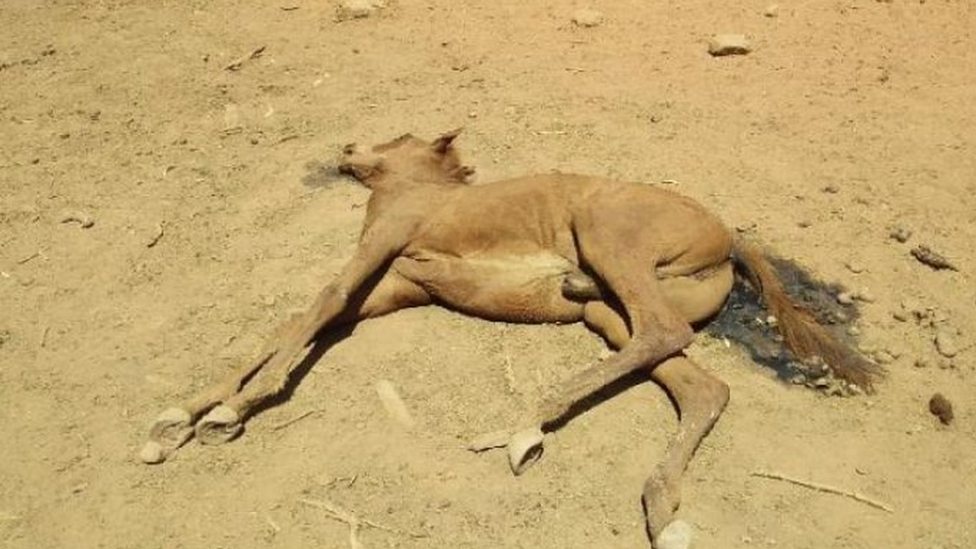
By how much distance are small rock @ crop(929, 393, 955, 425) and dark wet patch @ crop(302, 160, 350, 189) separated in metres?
3.10

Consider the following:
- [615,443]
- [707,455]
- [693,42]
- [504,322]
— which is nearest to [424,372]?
[504,322]

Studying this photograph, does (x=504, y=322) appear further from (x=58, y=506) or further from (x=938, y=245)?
(x=938, y=245)

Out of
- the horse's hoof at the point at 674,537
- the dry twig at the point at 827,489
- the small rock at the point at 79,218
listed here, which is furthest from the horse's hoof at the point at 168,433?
the dry twig at the point at 827,489

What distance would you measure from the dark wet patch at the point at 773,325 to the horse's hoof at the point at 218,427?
2.09 metres

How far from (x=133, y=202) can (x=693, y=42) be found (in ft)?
12.4

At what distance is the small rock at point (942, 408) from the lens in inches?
151

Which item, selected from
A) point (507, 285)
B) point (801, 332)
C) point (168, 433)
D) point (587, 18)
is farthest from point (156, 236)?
point (587, 18)

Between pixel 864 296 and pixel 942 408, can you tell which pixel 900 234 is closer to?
pixel 864 296

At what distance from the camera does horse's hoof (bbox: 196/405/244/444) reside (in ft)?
11.8

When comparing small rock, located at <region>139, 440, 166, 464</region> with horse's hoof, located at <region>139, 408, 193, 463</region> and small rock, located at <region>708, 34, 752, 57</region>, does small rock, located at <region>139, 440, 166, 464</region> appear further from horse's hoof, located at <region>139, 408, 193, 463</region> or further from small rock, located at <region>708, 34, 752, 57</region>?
small rock, located at <region>708, 34, 752, 57</region>

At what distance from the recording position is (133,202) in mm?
5082

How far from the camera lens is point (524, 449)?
3.55 meters

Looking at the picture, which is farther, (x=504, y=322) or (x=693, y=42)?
(x=693, y=42)

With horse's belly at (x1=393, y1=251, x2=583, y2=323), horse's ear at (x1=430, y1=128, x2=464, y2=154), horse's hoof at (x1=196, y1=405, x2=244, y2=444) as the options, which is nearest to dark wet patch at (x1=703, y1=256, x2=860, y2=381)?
horse's belly at (x1=393, y1=251, x2=583, y2=323)
